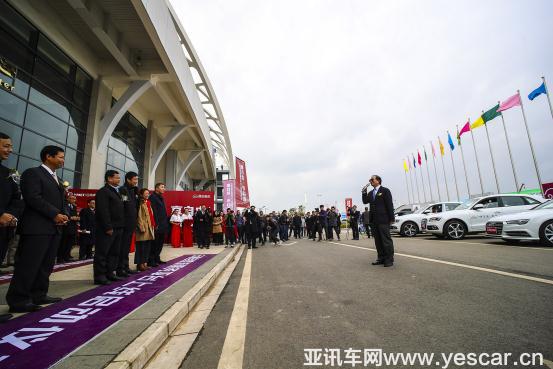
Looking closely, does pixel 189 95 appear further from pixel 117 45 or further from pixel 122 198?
pixel 122 198

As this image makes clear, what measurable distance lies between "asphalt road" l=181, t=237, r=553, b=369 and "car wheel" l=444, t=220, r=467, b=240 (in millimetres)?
5968

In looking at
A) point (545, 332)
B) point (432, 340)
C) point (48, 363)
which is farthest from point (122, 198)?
point (545, 332)

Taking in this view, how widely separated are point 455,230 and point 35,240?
11.9 m

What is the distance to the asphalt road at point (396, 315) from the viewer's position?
6.11 feet

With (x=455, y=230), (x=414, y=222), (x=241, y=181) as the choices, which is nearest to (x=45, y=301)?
(x=455, y=230)

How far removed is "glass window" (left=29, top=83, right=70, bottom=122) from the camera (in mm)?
9938

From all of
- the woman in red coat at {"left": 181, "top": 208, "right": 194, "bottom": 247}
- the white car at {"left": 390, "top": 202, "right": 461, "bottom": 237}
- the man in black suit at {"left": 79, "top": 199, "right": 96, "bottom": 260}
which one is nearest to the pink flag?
the white car at {"left": 390, "top": 202, "right": 461, "bottom": 237}

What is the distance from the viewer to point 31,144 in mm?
9766

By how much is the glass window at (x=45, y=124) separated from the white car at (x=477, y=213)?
15890mm

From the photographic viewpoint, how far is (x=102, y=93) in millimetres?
13555

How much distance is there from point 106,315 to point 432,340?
293 cm

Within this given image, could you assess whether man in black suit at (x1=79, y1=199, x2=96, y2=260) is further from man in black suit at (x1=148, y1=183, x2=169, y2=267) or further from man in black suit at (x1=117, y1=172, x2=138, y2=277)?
man in black suit at (x1=117, y1=172, x2=138, y2=277)

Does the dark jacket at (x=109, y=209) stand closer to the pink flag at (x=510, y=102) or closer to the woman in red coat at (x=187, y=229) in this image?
the woman in red coat at (x=187, y=229)

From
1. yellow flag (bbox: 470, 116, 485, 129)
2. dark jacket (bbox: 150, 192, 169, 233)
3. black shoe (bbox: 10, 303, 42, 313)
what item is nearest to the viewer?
black shoe (bbox: 10, 303, 42, 313)
